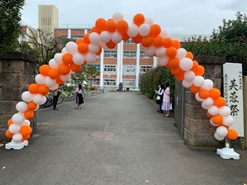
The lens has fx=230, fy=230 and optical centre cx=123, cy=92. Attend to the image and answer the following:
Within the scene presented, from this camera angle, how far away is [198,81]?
5.25 metres

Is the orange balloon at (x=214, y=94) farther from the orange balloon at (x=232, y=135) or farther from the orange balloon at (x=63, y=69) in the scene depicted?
the orange balloon at (x=63, y=69)

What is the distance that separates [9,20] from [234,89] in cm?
747

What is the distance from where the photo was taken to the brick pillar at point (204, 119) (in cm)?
583

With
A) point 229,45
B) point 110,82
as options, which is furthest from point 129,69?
point 229,45

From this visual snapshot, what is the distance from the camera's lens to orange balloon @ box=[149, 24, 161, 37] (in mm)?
4980

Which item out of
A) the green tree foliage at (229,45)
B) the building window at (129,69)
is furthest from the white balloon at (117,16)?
the building window at (129,69)

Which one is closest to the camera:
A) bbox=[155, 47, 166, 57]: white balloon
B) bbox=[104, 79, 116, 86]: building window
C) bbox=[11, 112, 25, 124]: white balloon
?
bbox=[155, 47, 166, 57]: white balloon

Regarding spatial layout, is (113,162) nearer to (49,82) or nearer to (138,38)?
(49,82)

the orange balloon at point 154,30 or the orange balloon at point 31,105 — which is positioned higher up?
the orange balloon at point 154,30

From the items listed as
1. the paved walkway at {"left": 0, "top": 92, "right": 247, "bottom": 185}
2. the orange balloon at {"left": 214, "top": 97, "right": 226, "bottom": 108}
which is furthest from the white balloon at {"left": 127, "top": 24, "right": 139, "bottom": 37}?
the paved walkway at {"left": 0, "top": 92, "right": 247, "bottom": 185}

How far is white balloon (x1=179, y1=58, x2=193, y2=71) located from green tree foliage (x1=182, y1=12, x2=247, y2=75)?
3332 millimetres

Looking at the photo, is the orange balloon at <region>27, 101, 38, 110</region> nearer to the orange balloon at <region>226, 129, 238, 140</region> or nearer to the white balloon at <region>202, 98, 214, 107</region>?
the white balloon at <region>202, 98, 214, 107</region>

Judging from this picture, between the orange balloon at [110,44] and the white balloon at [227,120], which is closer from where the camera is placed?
the orange balloon at [110,44]

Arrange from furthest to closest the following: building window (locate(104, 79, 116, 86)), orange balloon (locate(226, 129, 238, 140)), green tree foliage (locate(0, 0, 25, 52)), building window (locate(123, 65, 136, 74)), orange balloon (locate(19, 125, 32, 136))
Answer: building window (locate(104, 79, 116, 86)), building window (locate(123, 65, 136, 74)), green tree foliage (locate(0, 0, 25, 52)), orange balloon (locate(19, 125, 32, 136)), orange balloon (locate(226, 129, 238, 140))
